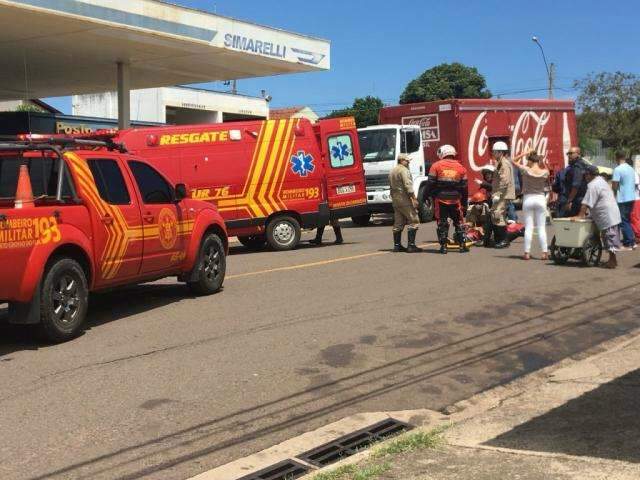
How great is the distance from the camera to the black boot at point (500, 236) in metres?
14.4

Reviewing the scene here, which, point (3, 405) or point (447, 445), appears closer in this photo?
point (447, 445)

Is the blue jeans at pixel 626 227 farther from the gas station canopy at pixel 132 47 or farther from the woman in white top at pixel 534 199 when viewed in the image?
the gas station canopy at pixel 132 47

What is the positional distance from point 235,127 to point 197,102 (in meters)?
23.2

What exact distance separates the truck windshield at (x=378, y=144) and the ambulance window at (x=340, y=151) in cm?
463

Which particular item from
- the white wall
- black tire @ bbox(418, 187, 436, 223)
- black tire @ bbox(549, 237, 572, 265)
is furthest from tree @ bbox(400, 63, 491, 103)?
black tire @ bbox(549, 237, 572, 265)

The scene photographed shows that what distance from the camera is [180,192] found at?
30.0ft

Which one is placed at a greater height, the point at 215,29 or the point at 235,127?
the point at 215,29

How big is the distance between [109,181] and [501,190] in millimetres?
8201

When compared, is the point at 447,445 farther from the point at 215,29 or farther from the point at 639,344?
the point at 215,29

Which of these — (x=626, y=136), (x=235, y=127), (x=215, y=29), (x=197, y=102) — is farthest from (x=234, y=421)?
(x=626, y=136)

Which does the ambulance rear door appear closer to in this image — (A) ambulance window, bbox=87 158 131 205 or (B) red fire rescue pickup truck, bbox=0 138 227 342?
(B) red fire rescue pickup truck, bbox=0 138 227 342

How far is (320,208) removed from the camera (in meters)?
15.3

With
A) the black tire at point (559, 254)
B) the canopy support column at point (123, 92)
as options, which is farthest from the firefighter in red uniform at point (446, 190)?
the canopy support column at point (123, 92)

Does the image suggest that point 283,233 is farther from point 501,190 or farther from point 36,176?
point 36,176
